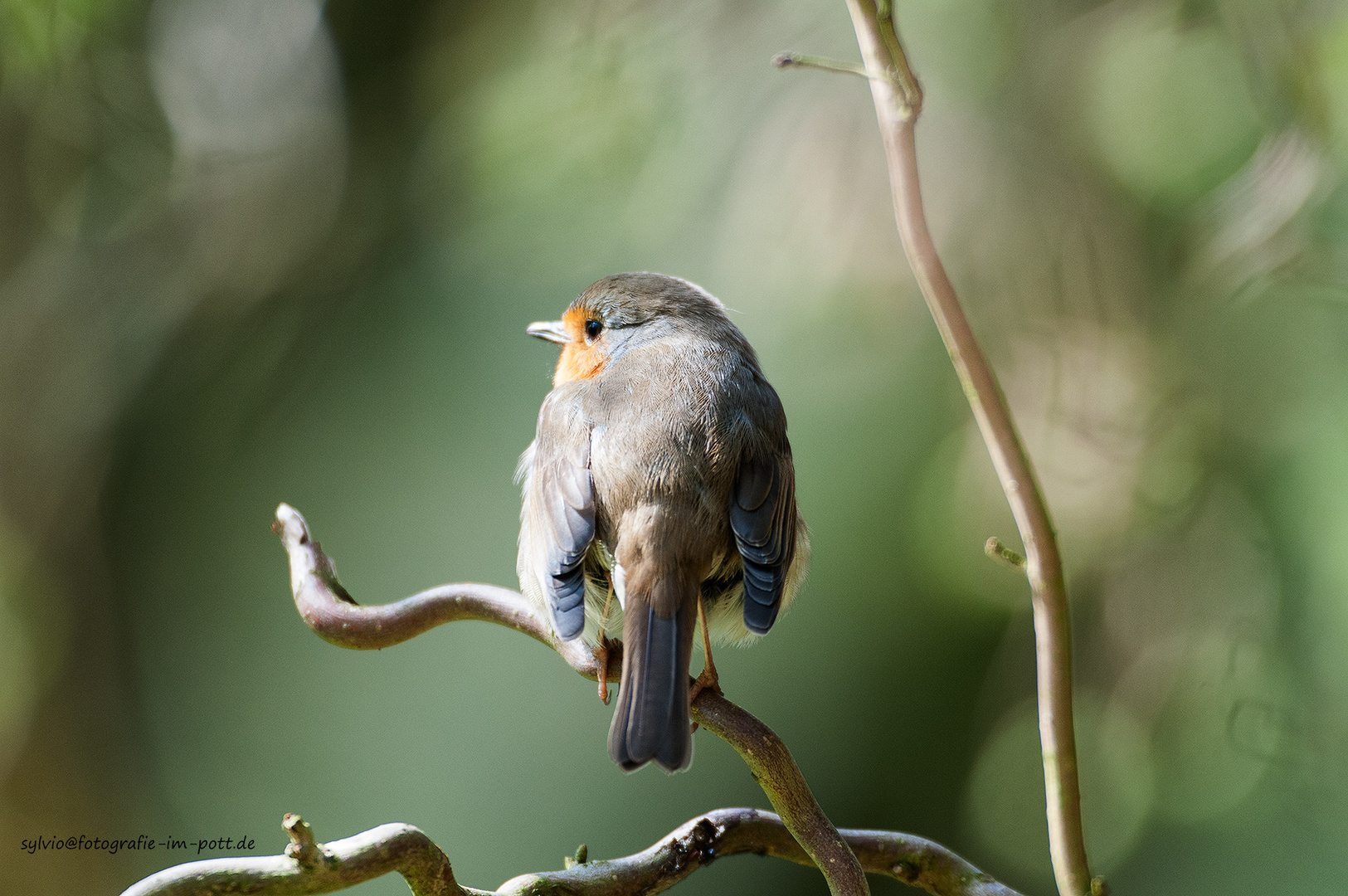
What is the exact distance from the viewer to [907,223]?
91 cm

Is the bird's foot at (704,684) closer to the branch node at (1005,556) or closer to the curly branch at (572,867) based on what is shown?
the curly branch at (572,867)

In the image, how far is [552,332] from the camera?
6.80 ft

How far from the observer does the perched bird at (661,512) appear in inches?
52.2

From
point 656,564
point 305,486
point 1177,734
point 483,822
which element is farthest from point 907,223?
point 305,486

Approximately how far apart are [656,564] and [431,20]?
9.65ft

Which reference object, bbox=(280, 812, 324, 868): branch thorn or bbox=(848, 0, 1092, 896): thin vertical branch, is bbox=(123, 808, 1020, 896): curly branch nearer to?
bbox=(280, 812, 324, 868): branch thorn

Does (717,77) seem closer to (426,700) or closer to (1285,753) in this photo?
(426,700)

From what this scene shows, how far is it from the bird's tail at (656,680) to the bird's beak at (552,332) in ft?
2.57

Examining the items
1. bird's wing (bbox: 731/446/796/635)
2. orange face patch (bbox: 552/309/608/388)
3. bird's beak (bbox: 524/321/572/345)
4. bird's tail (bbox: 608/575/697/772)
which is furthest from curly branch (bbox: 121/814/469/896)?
bird's beak (bbox: 524/321/572/345)

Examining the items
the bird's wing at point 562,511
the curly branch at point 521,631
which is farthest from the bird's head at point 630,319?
the curly branch at point 521,631

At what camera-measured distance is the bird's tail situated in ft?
3.95

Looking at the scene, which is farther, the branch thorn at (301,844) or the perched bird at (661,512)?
the perched bird at (661,512)

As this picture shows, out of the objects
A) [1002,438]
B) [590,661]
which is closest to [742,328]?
[590,661]

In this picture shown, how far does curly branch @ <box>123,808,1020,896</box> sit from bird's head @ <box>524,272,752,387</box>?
922 millimetres
